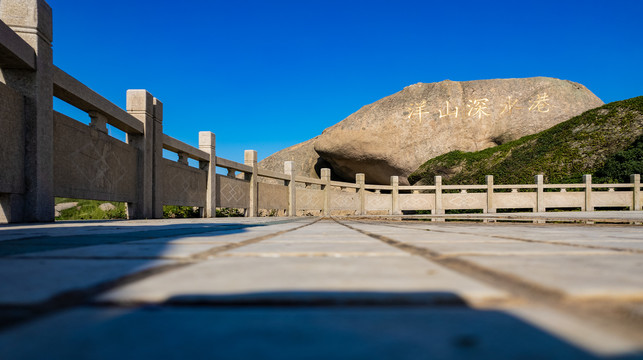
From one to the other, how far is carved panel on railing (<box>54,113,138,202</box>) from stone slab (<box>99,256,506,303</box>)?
6.70 metres

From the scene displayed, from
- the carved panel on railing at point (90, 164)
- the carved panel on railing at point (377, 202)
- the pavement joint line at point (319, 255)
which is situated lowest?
the carved panel on railing at point (377, 202)

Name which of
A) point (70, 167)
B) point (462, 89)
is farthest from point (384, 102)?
point (70, 167)

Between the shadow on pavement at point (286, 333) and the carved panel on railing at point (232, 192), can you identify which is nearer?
the shadow on pavement at point (286, 333)

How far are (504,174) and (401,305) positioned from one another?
24.4 m

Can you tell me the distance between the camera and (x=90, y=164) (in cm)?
728

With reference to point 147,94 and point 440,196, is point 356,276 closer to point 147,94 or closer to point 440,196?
point 147,94

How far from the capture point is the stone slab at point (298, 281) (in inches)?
28.6

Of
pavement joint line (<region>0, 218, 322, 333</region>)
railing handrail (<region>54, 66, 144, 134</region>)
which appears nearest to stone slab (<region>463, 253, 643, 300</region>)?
pavement joint line (<region>0, 218, 322, 333</region>)

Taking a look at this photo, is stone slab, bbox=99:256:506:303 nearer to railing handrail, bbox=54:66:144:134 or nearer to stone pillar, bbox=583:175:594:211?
railing handrail, bbox=54:66:144:134

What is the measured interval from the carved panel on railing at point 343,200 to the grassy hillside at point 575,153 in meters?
6.76

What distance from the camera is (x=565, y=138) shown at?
2255cm

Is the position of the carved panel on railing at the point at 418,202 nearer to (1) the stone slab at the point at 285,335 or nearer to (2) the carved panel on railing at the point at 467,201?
(2) the carved panel on railing at the point at 467,201

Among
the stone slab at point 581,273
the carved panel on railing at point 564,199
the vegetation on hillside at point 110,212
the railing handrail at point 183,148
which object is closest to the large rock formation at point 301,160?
the carved panel on railing at point 564,199

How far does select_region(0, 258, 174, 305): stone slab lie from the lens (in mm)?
738
